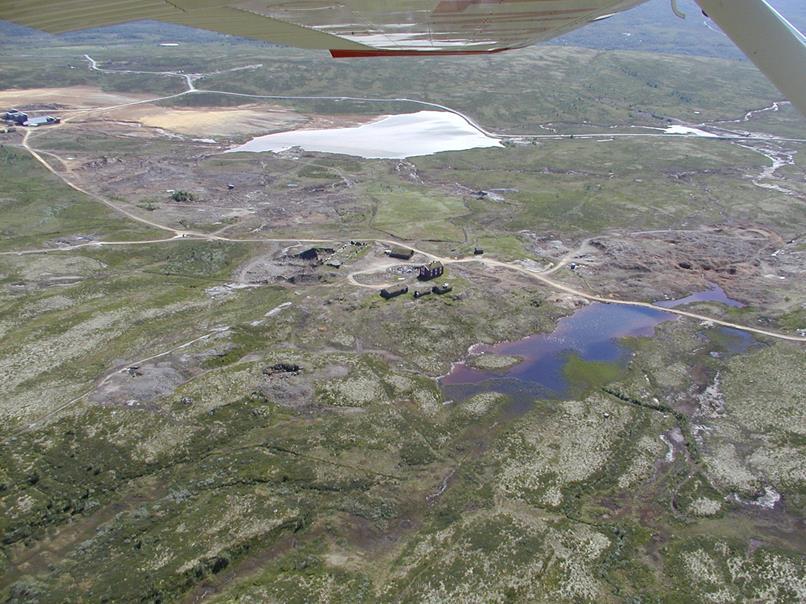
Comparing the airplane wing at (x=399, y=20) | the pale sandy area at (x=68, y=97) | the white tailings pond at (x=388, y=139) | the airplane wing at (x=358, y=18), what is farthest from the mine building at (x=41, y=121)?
the airplane wing at (x=399, y=20)

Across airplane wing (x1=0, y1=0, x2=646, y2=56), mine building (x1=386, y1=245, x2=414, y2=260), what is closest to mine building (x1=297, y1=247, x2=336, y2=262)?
mine building (x1=386, y1=245, x2=414, y2=260)

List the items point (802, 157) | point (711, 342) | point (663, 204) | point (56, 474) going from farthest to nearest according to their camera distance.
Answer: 1. point (802, 157)
2. point (663, 204)
3. point (711, 342)
4. point (56, 474)

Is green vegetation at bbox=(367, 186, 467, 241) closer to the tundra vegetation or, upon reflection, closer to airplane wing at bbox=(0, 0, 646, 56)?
the tundra vegetation

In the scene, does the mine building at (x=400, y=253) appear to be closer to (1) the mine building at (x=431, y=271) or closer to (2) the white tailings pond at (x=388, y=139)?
(1) the mine building at (x=431, y=271)

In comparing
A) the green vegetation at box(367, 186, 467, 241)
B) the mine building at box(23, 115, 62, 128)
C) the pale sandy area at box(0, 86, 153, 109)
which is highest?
the pale sandy area at box(0, 86, 153, 109)

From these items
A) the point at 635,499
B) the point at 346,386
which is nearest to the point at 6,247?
the point at 346,386

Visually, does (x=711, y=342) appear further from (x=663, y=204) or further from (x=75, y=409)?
(x=75, y=409)
